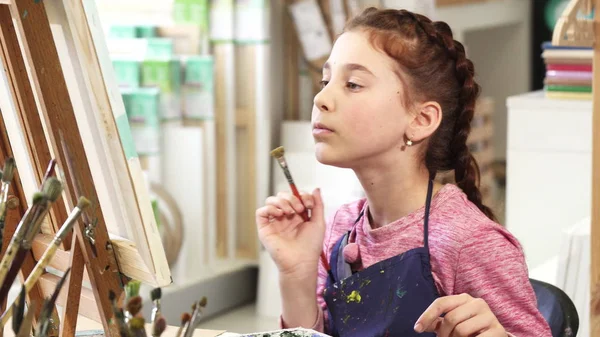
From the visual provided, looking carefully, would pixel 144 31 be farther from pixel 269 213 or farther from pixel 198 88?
pixel 269 213

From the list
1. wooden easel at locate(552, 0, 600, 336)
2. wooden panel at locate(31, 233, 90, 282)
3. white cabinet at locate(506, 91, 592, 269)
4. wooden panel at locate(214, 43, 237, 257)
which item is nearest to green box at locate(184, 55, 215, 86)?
wooden panel at locate(214, 43, 237, 257)

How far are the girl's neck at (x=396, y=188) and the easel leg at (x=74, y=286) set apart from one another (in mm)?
464

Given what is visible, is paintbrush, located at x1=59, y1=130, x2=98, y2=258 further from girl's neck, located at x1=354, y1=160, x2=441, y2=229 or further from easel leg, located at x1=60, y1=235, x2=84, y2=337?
girl's neck, located at x1=354, y1=160, x2=441, y2=229

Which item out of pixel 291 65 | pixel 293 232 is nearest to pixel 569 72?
pixel 291 65

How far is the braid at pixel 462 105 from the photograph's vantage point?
1456 millimetres

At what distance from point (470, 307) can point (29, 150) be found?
579 mm

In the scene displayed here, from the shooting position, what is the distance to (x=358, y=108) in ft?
4.48

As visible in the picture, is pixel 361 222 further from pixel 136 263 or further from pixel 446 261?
pixel 136 263

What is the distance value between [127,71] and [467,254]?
234 centimetres

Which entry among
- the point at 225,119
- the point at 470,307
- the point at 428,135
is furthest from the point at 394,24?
the point at 225,119

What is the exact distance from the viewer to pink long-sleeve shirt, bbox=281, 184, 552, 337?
130 cm

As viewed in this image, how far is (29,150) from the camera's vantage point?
1.22 m

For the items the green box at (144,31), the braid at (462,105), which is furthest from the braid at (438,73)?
the green box at (144,31)

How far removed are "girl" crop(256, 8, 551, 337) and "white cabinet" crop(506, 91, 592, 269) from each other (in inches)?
60.1
